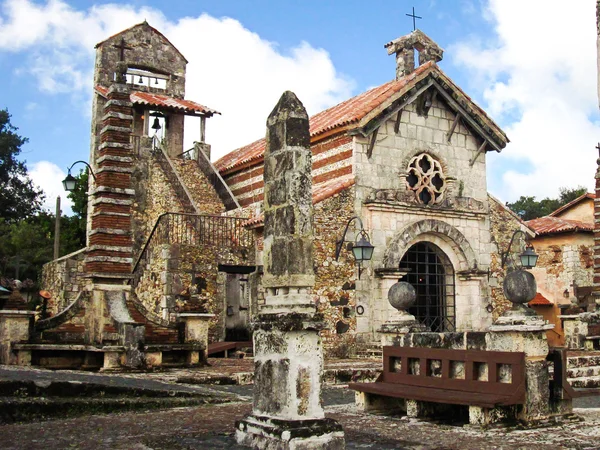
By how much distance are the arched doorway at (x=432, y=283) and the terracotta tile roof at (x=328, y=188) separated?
8.47ft

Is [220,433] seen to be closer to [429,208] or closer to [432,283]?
[429,208]

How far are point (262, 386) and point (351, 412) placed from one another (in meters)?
3.12

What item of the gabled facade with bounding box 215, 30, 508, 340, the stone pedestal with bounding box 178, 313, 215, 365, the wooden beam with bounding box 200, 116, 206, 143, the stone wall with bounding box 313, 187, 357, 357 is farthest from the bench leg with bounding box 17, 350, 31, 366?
the wooden beam with bounding box 200, 116, 206, 143

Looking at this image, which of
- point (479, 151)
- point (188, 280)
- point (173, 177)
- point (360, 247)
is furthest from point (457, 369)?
point (173, 177)

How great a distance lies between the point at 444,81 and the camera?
62.9 ft

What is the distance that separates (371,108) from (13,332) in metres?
9.44

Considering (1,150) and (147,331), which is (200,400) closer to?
(147,331)

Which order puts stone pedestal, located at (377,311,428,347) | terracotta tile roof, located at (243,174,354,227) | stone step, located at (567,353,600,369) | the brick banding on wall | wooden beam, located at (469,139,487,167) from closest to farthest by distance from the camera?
stone pedestal, located at (377,311,428,347)
the brick banding on wall
stone step, located at (567,353,600,369)
terracotta tile roof, located at (243,174,354,227)
wooden beam, located at (469,139,487,167)

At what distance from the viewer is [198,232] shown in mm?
18781

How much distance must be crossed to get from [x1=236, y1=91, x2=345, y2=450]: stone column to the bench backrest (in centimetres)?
246

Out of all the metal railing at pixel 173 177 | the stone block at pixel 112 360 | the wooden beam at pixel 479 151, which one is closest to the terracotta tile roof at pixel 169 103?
the metal railing at pixel 173 177

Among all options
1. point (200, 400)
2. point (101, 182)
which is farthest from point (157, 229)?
point (200, 400)

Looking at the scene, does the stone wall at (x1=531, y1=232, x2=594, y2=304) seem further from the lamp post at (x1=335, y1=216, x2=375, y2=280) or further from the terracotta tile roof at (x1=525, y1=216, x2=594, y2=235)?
the lamp post at (x1=335, y1=216, x2=375, y2=280)

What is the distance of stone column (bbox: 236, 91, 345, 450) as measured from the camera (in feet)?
20.0
